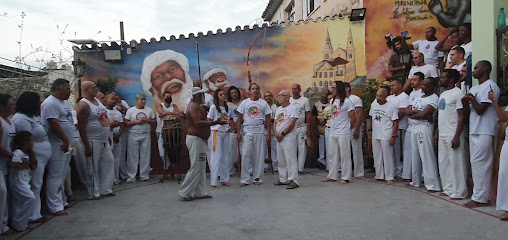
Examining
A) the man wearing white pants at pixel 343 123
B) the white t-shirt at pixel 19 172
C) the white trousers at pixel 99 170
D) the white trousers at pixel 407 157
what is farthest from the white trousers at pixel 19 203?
the white trousers at pixel 407 157

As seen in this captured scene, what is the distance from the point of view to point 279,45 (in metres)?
12.0

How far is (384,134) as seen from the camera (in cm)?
803

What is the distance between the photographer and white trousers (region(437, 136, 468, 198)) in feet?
20.4

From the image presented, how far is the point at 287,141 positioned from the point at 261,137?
62 cm

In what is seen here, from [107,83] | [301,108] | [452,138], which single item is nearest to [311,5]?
[107,83]

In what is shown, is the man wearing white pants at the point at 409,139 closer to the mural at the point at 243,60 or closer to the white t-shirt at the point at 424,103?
the white t-shirt at the point at 424,103

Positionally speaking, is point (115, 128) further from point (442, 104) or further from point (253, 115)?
point (442, 104)

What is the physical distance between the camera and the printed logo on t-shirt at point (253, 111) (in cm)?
819

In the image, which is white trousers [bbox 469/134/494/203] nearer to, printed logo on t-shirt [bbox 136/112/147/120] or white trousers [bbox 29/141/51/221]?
white trousers [bbox 29/141/51/221]

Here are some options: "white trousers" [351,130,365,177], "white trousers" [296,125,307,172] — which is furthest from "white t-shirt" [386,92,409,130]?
"white trousers" [296,125,307,172]

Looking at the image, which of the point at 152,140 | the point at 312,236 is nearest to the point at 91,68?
the point at 152,140

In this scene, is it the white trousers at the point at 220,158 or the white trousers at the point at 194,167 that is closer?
the white trousers at the point at 194,167

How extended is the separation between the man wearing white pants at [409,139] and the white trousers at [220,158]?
3432 millimetres

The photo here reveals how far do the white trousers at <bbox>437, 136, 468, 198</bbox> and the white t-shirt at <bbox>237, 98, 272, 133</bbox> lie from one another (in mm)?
3259
